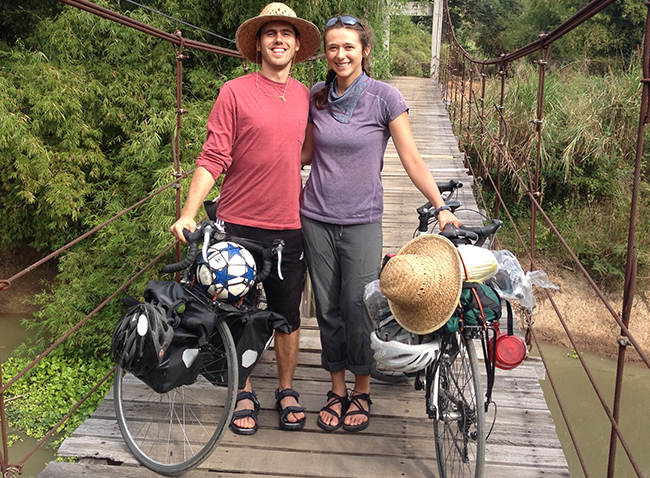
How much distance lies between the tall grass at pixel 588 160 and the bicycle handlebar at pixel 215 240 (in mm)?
6007

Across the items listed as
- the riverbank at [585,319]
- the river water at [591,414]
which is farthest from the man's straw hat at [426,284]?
the riverbank at [585,319]

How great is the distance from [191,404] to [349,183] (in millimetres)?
978

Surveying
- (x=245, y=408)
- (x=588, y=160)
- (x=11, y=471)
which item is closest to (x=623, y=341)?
(x=245, y=408)

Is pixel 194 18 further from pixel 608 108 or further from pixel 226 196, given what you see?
pixel 226 196

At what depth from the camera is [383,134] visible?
194 cm

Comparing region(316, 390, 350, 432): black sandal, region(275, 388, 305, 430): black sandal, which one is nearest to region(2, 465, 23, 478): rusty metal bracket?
region(275, 388, 305, 430): black sandal

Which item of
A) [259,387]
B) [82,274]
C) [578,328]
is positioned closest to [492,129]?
[578,328]

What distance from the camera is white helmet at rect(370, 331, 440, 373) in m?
1.65

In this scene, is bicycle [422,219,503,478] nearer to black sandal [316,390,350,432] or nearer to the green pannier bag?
the green pannier bag

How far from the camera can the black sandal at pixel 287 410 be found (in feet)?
6.86

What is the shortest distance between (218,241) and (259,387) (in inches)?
33.2

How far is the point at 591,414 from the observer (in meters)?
6.06

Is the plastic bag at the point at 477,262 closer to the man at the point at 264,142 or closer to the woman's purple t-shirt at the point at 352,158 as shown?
the woman's purple t-shirt at the point at 352,158

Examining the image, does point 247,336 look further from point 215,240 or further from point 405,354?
point 405,354
